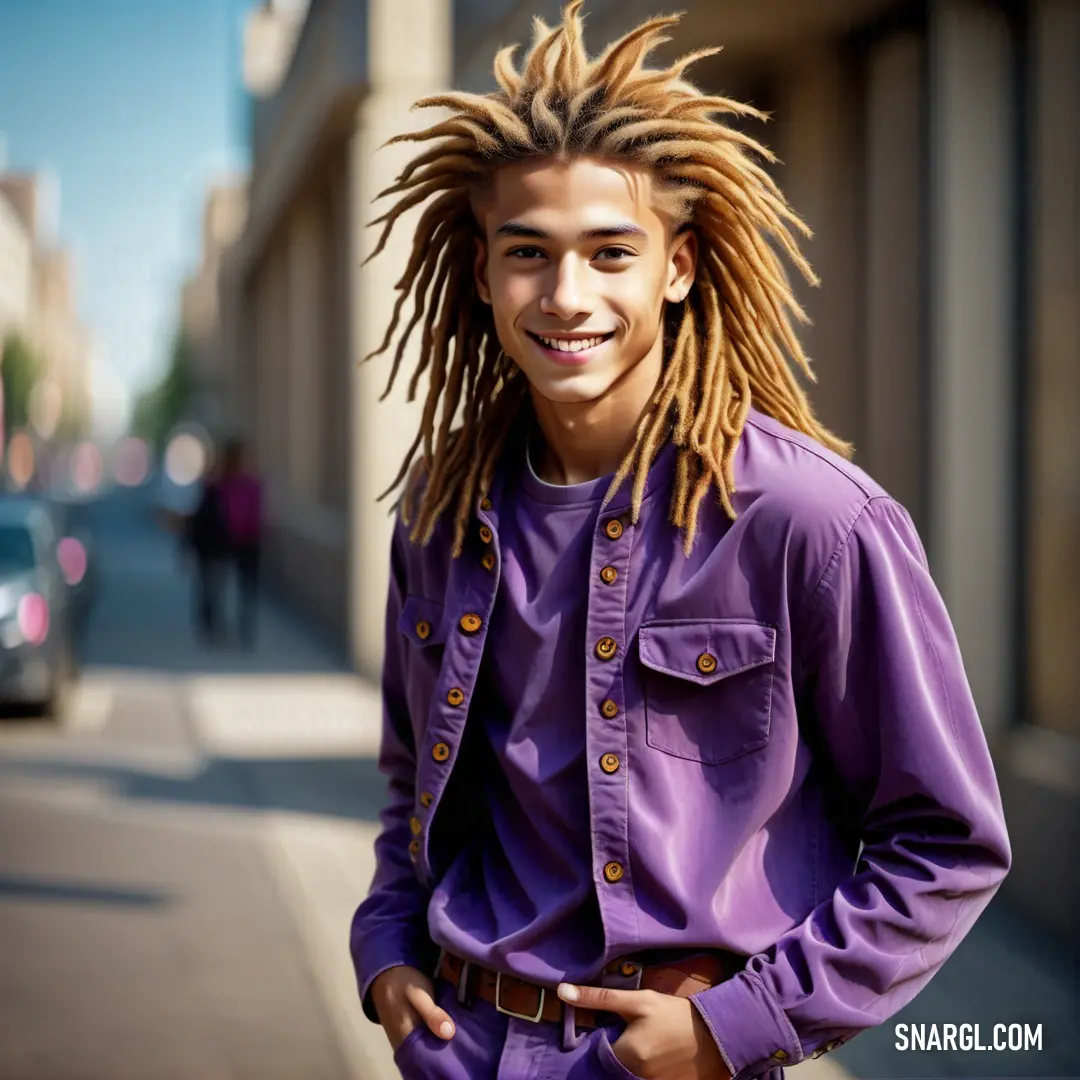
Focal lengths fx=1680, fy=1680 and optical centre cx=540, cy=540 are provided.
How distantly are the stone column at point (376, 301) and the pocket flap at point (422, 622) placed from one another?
1160cm

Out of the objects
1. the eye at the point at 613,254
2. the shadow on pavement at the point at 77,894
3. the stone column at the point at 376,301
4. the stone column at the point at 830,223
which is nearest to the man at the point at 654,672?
the eye at the point at 613,254

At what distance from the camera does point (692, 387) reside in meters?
2.04

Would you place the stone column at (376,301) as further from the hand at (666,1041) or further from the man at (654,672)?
the hand at (666,1041)

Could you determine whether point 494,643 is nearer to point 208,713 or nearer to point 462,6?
point 208,713

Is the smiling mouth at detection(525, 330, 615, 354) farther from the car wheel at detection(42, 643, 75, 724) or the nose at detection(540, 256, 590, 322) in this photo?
the car wheel at detection(42, 643, 75, 724)

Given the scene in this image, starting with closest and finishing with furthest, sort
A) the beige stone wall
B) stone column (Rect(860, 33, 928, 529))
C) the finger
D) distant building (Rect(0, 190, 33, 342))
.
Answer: the finger < the beige stone wall < stone column (Rect(860, 33, 928, 529)) < distant building (Rect(0, 190, 33, 342))

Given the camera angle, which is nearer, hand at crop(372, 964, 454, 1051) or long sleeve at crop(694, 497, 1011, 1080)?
long sleeve at crop(694, 497, 1011, 1080)

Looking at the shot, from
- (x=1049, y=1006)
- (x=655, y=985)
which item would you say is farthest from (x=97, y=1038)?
(x=655, y=985)

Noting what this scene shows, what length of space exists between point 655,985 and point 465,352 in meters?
0.91

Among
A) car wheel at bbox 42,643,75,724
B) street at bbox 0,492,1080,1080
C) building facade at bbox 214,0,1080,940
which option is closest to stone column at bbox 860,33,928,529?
building facade at bbox 214,0,1080,940

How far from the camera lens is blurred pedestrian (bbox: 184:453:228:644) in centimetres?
1661

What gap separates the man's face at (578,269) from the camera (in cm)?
193

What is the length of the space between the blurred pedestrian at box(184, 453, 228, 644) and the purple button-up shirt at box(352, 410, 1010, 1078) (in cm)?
1496

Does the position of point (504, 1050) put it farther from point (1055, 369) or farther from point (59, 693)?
point (59, 693)
